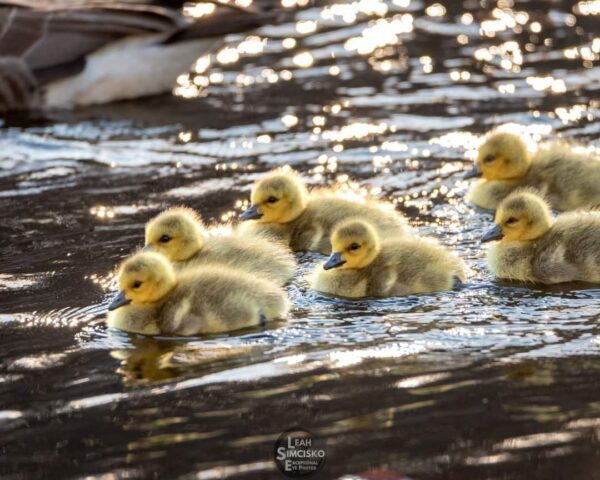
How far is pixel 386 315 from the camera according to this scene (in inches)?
242

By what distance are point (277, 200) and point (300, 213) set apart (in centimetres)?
16

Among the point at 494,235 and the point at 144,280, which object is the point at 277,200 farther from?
the point at 144,280

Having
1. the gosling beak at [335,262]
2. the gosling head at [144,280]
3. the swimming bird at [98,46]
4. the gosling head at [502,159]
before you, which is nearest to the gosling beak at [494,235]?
the gosling beak at [335,262]

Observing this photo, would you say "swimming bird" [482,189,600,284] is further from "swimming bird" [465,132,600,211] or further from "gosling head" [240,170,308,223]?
"gosling head" [240,170,308,223]

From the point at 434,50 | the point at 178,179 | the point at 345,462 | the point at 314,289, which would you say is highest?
the point at 434,50

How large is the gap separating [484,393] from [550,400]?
0.24m

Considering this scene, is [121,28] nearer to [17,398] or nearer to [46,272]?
[46,272]

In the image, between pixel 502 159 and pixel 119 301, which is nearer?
pixel 119 301

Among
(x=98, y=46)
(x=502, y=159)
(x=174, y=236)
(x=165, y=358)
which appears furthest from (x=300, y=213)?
(x=98, y=46)

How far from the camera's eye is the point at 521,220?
6.48 meters

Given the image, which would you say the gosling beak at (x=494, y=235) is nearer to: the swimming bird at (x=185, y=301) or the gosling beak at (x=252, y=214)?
the swimming bird at (x=185, y=301)

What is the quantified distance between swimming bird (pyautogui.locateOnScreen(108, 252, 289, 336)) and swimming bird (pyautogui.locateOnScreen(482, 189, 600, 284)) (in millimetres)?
1071

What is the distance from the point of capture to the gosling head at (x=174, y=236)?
6559 mm

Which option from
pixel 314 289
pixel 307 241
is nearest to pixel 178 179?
pixel 307 241
